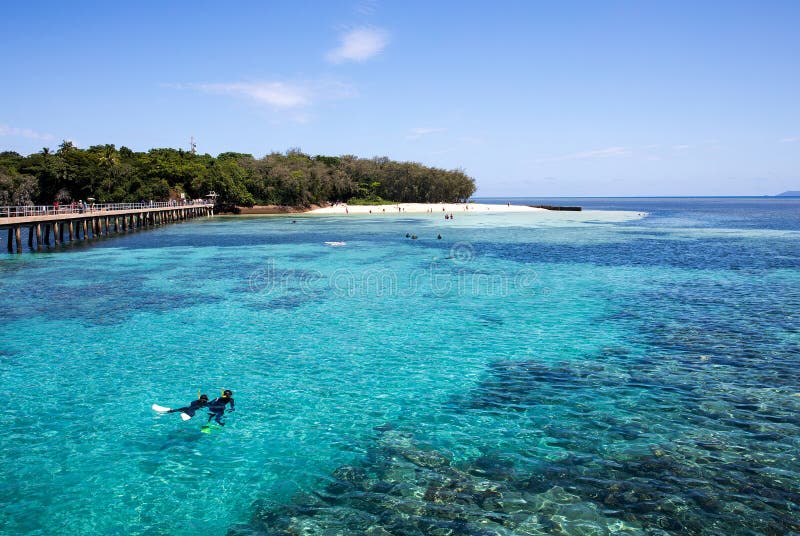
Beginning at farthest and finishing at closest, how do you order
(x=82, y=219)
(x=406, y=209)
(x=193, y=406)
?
(x=406, y=209) → (x=82, y=219) → (x=193, y=406)

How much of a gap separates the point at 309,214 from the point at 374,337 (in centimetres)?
10261

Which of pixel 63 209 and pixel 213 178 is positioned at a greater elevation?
pixel 213 178

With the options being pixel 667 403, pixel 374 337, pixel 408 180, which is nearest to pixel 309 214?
pixel 408 180

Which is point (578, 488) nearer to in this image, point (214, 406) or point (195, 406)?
point (214, 406)

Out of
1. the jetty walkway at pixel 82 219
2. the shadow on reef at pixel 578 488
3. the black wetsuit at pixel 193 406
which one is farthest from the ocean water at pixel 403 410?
the jetty walkway at pixel 82 219

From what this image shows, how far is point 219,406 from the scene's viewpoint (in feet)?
39.8

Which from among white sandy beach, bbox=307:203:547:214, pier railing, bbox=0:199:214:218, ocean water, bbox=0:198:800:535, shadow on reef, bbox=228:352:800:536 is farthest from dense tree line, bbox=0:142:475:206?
shadow on reef, bbox=228:352:800:536

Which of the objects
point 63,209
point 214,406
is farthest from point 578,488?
point 63,209

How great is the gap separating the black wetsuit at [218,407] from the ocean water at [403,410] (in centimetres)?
37

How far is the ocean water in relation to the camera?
8672 millimetres

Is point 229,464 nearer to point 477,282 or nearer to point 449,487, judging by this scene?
point 449,487

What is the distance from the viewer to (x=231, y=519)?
8602 mm

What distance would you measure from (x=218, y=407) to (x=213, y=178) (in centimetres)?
10530

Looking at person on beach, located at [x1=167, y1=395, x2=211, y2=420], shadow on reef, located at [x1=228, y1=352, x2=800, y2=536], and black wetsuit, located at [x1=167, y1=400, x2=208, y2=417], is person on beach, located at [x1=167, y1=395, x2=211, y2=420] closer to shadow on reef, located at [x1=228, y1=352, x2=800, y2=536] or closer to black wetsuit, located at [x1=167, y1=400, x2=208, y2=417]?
black wetsuit, located at [x1=167, y1=400, x2=208, y2=417]
